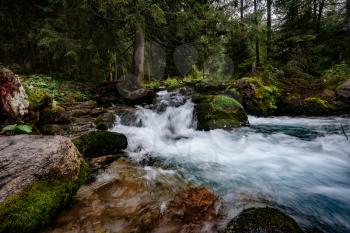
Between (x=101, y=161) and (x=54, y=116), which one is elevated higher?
(x=54, y=116)

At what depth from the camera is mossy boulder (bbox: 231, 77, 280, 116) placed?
1041cm

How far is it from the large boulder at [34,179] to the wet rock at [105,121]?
342 cm

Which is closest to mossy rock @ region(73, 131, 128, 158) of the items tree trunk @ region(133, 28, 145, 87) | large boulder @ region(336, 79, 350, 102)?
tree trunk @ region(133, 28, 145, 87)

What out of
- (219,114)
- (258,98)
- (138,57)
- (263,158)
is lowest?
(263,158)

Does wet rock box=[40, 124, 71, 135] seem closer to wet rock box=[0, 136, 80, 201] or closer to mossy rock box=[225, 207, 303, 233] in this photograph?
wet rock box=[0, 136, 80, 201]

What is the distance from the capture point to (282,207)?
3.38 m

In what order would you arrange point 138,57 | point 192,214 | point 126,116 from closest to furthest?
point 192,214 → point 126,116 → point 138,57

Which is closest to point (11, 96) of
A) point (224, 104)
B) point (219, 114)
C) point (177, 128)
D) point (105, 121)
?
point (105, 121)

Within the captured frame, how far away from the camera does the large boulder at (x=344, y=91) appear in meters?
9.71

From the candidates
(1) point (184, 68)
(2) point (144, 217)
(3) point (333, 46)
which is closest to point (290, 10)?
(3) point (333, 46)

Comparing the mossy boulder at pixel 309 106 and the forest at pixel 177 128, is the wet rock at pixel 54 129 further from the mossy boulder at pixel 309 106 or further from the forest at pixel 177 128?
the mossy boulder at pixel 309 106

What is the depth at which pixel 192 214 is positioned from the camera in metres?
2.96

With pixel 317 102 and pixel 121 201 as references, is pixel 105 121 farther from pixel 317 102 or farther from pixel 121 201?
pixel 317 102

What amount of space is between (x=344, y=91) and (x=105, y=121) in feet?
30.0
